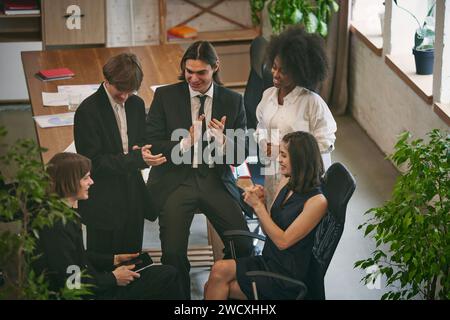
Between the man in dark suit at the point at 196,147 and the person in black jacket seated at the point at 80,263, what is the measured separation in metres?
0.38

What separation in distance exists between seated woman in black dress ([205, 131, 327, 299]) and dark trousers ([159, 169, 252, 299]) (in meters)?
0.35

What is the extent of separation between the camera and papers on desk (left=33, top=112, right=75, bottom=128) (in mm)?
5004

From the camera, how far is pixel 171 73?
5836 millimetres

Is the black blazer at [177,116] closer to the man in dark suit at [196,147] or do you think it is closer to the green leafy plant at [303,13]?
the man in dark suit at [196,147]

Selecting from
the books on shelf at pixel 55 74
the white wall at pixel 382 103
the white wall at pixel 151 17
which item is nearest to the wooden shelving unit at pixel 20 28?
the white wall at pixel 151 17

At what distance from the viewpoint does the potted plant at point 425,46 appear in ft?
19.0

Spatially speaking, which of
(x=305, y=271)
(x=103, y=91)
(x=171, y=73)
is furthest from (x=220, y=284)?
(x=171, y=73)

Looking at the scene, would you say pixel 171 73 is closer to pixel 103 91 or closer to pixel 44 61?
pixel 44 61

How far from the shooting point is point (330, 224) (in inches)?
150

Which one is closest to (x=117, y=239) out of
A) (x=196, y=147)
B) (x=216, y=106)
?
(x=196, y=147)

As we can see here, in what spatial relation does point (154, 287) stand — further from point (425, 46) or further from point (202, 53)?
point (425, 46)

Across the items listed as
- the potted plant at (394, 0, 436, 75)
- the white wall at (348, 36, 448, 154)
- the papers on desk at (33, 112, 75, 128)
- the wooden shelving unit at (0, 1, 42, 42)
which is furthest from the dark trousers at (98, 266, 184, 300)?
the wooden shelving unit at (0, 1, 42, 42)

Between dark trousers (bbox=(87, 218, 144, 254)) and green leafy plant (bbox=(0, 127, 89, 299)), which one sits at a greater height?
green leafy plant (bbox=(0, 127, 89, 299))

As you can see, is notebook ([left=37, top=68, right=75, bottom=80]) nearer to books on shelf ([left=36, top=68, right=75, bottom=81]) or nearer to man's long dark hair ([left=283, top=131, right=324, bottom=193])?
books on shelf ([left=36, top=68, right=75, bottom=81])
